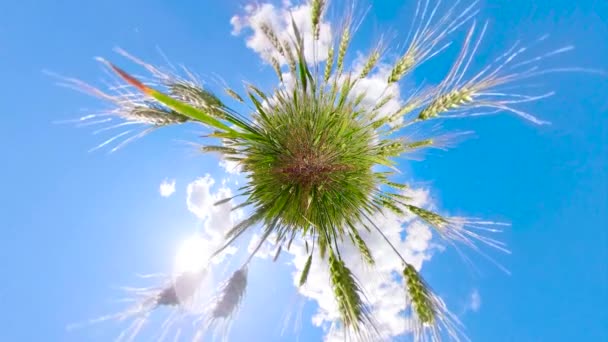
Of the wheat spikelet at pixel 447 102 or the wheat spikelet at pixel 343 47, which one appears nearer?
the wheat spikelet at pixel 447 102

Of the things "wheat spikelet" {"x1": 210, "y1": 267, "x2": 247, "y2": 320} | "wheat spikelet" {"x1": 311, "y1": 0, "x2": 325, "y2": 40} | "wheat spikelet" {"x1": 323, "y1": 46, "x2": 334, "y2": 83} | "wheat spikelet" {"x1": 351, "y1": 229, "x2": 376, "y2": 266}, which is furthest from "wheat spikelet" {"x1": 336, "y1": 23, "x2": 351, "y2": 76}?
"wheat spikelet" {"x1": 210, "y1": 267, "x2": 247, "y2": 320}

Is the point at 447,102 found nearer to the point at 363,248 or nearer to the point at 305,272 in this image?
the point at 363,248

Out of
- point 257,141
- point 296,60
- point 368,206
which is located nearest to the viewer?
point 257,141

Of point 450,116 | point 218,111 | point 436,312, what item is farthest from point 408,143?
point 218,111

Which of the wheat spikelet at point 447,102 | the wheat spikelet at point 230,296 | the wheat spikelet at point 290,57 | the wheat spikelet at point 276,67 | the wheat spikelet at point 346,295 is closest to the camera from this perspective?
the wheat spikelet at point 346,295

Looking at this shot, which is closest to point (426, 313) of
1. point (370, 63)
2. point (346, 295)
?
point (346, 295)

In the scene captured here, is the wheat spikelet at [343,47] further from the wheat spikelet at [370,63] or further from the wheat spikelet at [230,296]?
the wheat spikelet at [230,296]

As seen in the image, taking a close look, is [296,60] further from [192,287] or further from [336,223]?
[192,287]

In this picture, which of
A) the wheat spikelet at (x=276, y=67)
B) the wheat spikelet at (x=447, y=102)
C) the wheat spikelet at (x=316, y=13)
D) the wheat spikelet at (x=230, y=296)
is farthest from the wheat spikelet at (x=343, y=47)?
the wheat spikelet at (x=230, y=296)

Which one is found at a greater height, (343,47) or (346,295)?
(343,47)

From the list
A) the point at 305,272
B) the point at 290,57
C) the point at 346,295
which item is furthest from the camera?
the point at 290,57

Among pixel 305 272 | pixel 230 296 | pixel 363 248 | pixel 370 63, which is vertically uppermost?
pixel 370 63
